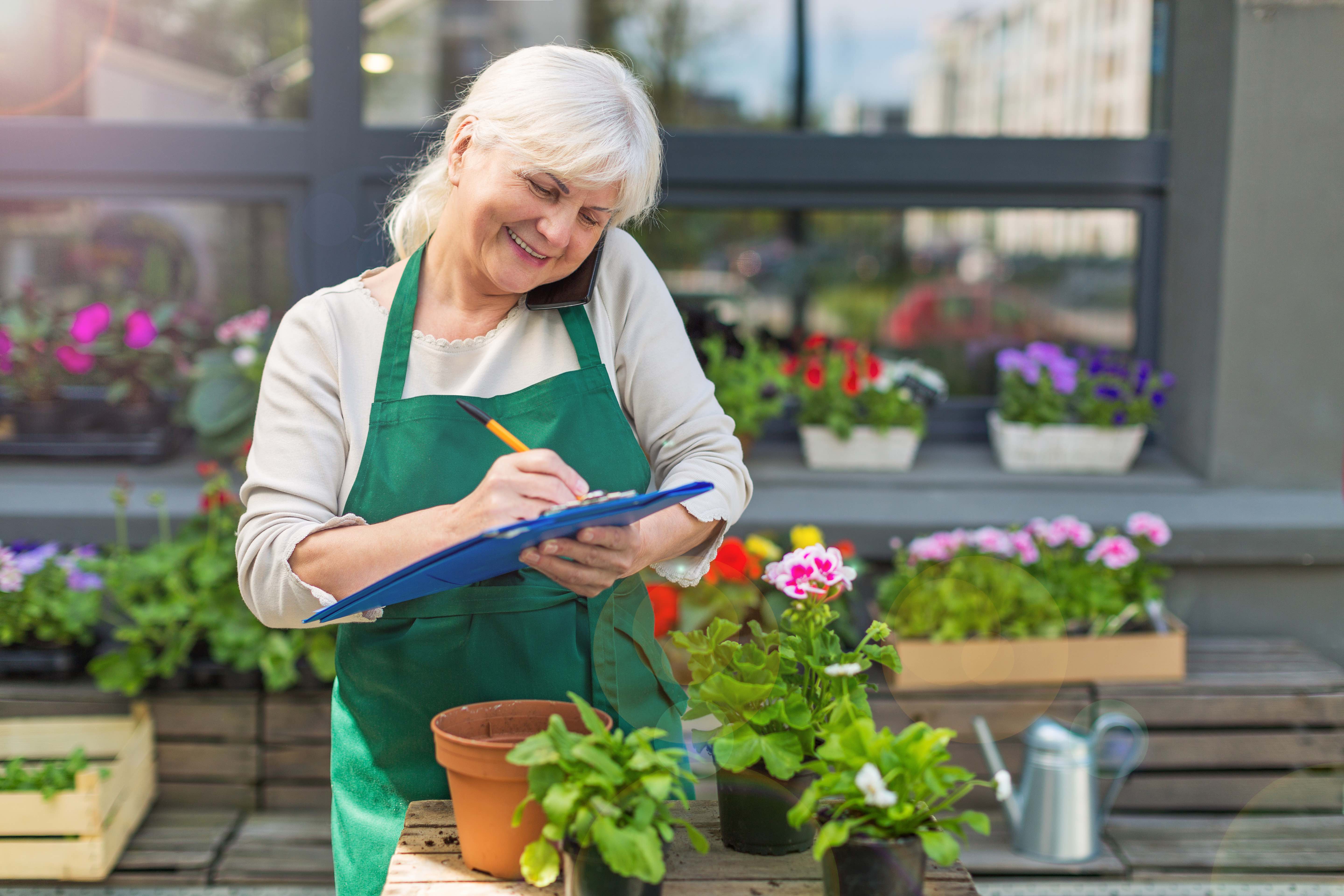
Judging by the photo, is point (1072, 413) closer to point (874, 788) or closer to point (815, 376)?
point (815, 376)

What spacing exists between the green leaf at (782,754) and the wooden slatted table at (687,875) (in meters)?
0.10

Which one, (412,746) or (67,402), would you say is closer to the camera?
(412,746)

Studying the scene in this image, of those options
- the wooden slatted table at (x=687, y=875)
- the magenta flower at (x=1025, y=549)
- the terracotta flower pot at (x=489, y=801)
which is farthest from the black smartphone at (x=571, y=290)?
the magenta flower at (x=1025, y=549)

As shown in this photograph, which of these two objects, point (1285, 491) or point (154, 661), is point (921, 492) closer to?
point (1285, 491)

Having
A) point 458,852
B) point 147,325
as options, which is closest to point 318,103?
point 147,325

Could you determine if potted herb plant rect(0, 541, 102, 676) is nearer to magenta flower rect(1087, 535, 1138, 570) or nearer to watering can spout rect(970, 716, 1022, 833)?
watering can spout rect(970, 716, 1022, 833)

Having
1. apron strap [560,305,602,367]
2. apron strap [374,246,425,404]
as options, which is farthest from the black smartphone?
apron strap [374,246,425,404]

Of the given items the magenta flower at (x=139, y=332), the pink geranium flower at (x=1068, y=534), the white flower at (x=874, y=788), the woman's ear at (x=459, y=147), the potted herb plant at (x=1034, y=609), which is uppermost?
the woman's ear at (x=459, y=147)

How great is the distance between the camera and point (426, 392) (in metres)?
1.32

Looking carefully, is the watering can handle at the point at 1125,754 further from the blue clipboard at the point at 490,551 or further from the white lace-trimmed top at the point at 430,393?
the blue clipboard at the point at 490,551

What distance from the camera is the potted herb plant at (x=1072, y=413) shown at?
11.2ft

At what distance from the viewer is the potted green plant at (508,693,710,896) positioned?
94cm

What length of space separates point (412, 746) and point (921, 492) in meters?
2.28

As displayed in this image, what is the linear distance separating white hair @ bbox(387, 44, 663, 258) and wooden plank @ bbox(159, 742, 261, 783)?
6.39ft
